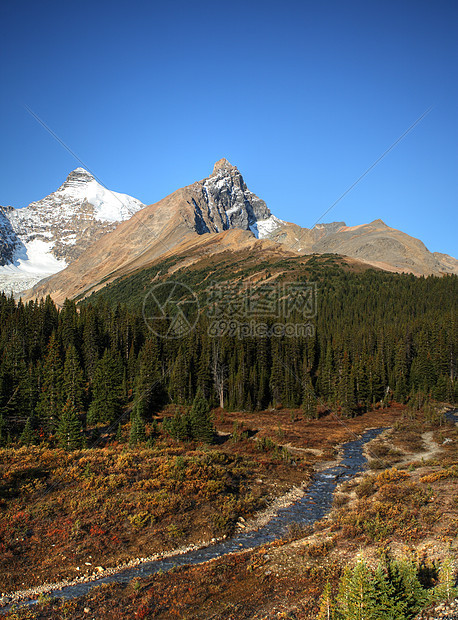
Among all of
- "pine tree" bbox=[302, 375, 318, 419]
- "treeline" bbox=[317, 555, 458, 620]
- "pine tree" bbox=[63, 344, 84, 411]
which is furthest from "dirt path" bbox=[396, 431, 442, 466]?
"pine tree" bbox=[63, 344, 84, 411]

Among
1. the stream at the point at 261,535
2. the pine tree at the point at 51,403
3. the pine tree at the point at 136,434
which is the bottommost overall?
the stream at the point at 261,535

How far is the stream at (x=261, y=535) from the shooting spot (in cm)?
2125

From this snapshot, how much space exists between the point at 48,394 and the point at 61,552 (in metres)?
34.1

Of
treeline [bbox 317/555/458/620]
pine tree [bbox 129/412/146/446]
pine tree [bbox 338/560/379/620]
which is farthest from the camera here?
pine tree [bbox 129/412/146/446]

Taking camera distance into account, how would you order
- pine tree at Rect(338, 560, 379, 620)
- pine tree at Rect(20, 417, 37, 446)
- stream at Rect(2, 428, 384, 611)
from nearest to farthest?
pine tree at Rect(338, 560, 379, 620) < stream at Rect(2, 428, 384, 611) < pine tree at Rect(20, 417, 37, 446)

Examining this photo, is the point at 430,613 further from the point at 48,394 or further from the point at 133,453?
the point at 48,394

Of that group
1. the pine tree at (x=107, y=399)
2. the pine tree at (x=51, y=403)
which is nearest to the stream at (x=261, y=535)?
the pine tree at (x=51, y=403)

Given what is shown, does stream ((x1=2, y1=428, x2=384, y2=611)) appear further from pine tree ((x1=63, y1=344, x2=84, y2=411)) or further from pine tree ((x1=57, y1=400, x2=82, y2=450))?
pine tree ((x1=63, y1=344, x2=84, y2=411))

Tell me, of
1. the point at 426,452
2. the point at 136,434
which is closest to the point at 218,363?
the point at 136,434

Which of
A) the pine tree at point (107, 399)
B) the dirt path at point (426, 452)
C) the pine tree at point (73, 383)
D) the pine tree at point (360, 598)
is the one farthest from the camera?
the pine tree at point (107, 399)

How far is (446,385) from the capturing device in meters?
90.9

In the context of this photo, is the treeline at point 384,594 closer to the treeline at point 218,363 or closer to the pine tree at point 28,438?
the pine tree at point 28,438

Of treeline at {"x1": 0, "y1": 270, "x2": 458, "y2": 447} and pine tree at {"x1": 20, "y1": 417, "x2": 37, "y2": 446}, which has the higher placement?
treeline at {"x1": 0, "y1": 270, "x2": 458, "y2": 447}

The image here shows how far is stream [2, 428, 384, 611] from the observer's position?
69.7 ft
